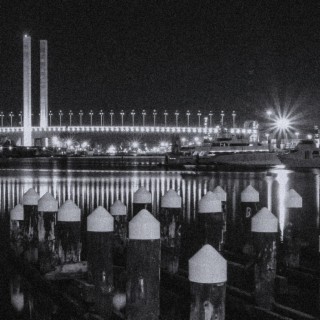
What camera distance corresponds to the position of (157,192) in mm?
20938

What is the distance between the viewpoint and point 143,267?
515 centimetres

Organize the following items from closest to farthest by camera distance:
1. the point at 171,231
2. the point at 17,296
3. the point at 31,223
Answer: the point at 17,296 → the point at 171,231 → the point at 31,223

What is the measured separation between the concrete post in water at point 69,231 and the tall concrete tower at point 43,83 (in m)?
123

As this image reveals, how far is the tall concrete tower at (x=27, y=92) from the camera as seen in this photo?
390 ft

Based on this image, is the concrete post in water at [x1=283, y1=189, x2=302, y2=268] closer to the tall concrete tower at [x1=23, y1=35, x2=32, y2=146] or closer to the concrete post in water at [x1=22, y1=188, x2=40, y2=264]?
the concrete post in water at [x1=22, y1=188, x2=40, y2=264]

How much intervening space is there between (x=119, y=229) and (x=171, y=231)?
1397 millimetres

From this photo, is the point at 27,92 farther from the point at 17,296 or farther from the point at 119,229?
the point at 17,296

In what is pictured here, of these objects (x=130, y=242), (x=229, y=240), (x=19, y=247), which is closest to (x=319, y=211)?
(x=229, y=240)

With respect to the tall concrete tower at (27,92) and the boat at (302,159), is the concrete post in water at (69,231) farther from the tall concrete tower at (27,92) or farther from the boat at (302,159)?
the tall concrete tower at (27,92)


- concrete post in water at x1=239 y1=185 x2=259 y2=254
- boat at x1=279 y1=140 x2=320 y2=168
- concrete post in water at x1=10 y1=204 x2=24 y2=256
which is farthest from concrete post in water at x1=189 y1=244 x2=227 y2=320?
boat at x1=279 y1=140 x2=320 y2=168

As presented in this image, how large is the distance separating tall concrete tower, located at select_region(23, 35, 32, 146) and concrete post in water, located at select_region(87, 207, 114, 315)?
375ft

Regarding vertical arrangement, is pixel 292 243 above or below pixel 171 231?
below

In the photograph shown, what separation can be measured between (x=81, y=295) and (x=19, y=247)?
283 centimetres

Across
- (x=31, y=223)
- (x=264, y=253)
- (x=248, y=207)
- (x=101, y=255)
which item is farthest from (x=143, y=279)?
(x=248, y=207)
